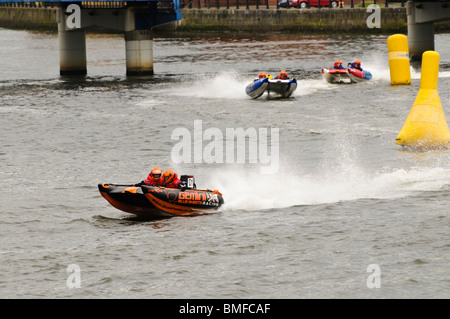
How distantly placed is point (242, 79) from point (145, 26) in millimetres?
8597

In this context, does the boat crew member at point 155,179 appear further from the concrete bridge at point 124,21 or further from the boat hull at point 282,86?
the concrete bridge at point 124,21

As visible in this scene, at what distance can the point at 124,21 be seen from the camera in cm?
6331

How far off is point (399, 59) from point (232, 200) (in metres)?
28.3

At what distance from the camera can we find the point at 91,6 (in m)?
63.2

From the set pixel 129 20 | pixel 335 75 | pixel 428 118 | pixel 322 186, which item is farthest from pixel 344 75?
pixel 322 186

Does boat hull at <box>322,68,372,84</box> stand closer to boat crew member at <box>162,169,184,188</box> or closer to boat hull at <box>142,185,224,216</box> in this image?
boat hull at <box>142,185,224,216</box>

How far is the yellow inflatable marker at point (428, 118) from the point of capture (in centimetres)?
3222

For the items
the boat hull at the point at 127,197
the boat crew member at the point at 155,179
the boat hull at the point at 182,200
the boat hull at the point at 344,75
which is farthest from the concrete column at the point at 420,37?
the boat hull at the point at 127,197

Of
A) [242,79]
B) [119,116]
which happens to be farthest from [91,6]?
[119,116]

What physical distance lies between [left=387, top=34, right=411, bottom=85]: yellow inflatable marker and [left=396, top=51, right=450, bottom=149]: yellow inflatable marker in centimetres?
1781

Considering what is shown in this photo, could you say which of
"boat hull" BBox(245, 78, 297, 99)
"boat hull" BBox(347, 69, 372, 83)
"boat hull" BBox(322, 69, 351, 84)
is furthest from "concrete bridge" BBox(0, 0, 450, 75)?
"boat hull" BBox(245, 78, 297, 99)

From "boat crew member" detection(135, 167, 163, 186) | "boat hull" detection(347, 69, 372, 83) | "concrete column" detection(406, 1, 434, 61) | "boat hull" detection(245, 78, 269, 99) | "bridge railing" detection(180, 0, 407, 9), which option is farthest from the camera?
"bridge railing" detection(180, 0, 407, 9)

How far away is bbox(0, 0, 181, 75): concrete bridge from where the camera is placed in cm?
6266

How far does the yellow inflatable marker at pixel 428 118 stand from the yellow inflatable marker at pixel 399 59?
1781 cm
